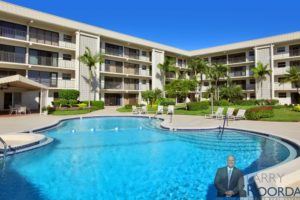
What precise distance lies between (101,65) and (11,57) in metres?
12.7

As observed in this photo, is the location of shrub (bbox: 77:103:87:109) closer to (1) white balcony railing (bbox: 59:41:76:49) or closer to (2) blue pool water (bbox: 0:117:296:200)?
(1) white balcony railing (bbox: 59:41:76:49)

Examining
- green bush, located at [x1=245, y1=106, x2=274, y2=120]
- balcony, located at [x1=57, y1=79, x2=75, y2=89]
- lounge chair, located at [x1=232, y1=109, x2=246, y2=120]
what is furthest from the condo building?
green bush, located at [x1=245, y1=106, x2=274, y2=120]

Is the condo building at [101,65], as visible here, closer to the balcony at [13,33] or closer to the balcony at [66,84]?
the balcony at [13,33]

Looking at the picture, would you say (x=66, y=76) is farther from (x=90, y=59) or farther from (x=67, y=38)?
(x=67, y=38)

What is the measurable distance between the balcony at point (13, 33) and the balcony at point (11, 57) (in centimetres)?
201

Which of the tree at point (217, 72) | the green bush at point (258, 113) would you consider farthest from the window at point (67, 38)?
the green bush at point (258, 113)

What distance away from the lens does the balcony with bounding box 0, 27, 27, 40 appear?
28.2 m

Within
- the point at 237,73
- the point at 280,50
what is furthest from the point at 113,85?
the point at 280,50

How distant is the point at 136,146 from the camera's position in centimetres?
1212

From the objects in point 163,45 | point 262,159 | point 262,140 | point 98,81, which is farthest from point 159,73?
point 262,159

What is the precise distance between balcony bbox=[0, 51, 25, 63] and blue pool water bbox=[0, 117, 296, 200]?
19068 millimetres

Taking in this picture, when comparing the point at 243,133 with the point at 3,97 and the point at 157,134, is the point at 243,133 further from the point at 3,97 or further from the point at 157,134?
the point at 3,97

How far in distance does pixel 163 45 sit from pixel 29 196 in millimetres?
43560

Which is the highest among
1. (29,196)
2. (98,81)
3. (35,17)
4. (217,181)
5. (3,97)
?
(35,17)
